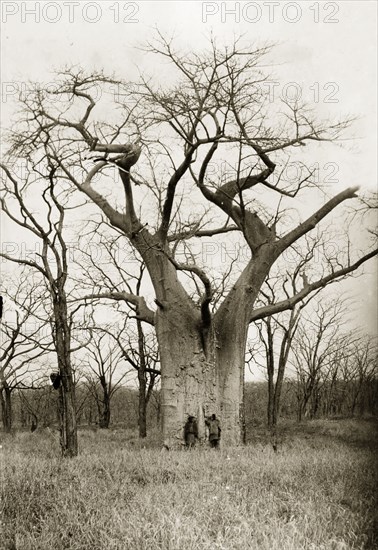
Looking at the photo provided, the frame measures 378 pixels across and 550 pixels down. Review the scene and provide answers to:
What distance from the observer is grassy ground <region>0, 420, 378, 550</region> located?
430 cm

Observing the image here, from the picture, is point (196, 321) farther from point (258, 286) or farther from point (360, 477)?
point (360, 477)

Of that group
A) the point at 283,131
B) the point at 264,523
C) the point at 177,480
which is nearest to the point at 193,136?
the point at 283,131

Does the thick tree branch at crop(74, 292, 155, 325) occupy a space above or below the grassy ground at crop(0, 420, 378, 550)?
above

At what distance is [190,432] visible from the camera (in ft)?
33.8

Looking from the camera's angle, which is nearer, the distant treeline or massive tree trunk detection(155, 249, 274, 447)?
massive tree trunk detection(155, 249, 274, 447)

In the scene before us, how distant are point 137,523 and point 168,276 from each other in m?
Answer: 6.63

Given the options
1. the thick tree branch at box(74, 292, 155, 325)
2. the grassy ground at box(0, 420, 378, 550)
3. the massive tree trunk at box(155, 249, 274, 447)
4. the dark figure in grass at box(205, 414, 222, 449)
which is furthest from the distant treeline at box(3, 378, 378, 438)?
the grassy ground at box(0, 420, 378, 550)

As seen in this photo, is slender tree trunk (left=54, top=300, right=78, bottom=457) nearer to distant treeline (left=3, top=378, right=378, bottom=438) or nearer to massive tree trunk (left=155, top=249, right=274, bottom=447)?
massive tree trunk (left=155, top=249, right=274, bottom=447)

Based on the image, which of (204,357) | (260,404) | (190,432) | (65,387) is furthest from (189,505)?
(260,404)

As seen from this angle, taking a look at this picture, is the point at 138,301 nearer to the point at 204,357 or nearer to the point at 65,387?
the point at 204,357

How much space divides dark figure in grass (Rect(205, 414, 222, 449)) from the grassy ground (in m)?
3.18

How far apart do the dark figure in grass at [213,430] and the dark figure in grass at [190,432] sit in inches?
9.1

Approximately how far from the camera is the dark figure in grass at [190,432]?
10273mm

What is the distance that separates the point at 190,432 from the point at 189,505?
17.7 feet
